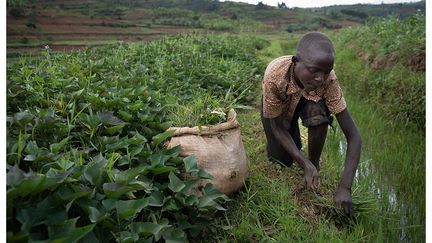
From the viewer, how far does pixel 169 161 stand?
220cm

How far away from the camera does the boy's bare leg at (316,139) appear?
2.66 m

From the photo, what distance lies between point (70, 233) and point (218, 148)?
1127mm

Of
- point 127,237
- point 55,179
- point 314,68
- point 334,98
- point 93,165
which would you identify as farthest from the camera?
point 334,98

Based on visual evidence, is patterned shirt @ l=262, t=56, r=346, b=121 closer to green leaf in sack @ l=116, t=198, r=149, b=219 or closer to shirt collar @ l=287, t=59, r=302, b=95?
shirt collar @ l=287, t=59, r=302, b=95

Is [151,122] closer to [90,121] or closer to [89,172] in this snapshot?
[90,121]

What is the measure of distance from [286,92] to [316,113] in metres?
0.21

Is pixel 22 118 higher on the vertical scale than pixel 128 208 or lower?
higher

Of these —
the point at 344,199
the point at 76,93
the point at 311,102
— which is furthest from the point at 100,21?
the point at 344,199

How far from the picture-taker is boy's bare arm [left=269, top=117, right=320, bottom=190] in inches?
95.5

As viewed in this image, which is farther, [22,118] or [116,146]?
[116,146]

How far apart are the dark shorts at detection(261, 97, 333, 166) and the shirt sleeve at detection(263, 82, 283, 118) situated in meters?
0.15

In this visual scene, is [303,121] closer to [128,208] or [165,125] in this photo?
[165,125]

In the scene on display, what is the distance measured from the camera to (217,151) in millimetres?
2375
